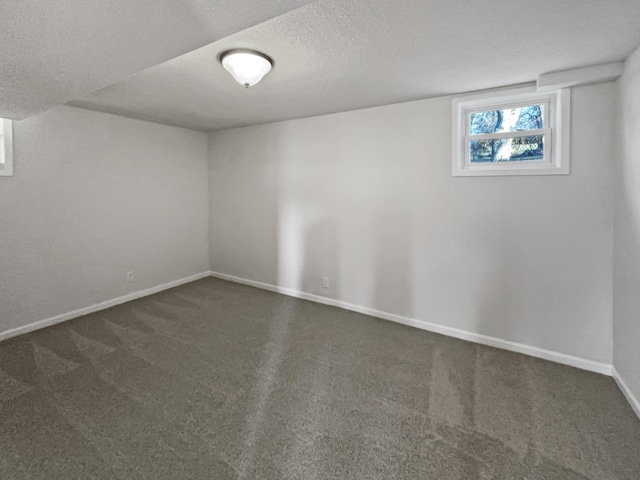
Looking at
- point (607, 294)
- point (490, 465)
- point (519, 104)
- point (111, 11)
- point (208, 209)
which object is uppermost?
point (519, 104)

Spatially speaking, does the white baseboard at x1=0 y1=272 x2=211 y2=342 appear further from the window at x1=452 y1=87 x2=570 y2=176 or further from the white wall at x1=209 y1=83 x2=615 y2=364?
the window at x1=452 y1=87 x2=570 y2=176

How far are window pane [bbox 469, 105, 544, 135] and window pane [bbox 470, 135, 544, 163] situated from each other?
0.09 meters

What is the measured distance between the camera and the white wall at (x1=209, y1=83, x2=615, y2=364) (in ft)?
7.84

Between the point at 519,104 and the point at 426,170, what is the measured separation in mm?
920

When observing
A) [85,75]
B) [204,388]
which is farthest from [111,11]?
[204,388]

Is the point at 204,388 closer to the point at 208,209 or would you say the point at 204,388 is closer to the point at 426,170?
the point at 426,170

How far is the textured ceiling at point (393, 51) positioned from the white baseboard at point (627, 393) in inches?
87.4

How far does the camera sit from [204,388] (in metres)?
2.16

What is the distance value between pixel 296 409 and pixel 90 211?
3.21 m

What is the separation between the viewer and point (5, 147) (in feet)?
9.22

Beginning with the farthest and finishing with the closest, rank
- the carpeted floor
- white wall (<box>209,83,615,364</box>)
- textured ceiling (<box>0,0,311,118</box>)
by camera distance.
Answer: white wall (<box>209,83,615,364</box>)
the carpeted floor
textured ceiling (<box>0,0,311,118</box>)

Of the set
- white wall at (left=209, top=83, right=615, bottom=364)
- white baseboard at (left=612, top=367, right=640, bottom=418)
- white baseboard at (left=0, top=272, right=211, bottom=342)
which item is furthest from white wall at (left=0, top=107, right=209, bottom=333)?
white baseboard at (left=612, top=367, right=640, bottom=418)

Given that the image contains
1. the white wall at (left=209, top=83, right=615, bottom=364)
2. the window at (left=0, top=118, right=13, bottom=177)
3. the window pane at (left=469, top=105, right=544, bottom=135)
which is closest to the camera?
the white wall at (left=209, top=83, right=615, bottom=364)

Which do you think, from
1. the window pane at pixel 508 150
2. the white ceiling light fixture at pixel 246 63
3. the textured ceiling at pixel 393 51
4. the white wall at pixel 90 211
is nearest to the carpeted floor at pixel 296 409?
the white wall at pixel 90 211
